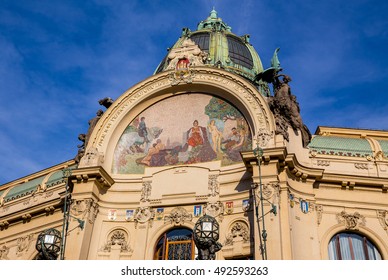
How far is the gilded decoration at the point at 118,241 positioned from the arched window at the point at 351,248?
8.62m

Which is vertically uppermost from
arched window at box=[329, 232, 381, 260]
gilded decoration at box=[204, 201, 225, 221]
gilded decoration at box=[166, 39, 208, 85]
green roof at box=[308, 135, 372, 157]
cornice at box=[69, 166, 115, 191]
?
gilded decoration at box=[166, 39, 208, 85]

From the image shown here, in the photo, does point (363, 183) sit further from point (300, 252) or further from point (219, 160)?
point (219, 160)

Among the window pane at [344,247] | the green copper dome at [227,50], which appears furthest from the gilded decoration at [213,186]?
the green copper dome at [227,50]

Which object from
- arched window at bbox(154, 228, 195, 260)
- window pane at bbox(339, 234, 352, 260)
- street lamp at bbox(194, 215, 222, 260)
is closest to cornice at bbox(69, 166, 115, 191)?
arched window at bbox(154, 228, 195, 260)

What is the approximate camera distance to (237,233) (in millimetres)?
19484

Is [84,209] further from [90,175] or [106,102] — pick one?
[106,102]

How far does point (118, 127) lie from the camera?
23.8 metres

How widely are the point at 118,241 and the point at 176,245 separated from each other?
2734 mm

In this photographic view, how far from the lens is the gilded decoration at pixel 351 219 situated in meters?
19.6

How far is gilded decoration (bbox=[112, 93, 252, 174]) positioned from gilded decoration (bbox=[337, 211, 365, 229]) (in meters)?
4.95

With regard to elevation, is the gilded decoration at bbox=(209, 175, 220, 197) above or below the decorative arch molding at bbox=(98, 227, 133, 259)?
above

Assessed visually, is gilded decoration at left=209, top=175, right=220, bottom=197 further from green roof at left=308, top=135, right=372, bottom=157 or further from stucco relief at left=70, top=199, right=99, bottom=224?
stucco relief at left=70, top=199, right=99, bottom=224

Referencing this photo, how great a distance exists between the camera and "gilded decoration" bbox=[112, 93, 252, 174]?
2203 centimetres
